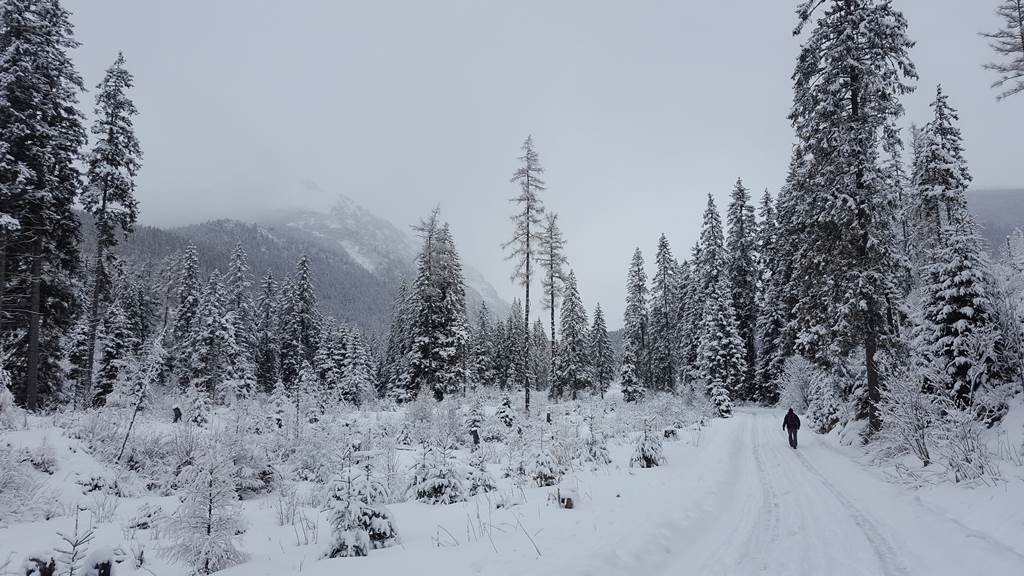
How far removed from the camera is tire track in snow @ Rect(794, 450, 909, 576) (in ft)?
18.2

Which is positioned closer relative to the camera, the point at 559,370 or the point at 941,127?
the point at 941,127

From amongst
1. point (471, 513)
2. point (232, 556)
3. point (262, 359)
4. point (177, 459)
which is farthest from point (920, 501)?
point (262, 359)

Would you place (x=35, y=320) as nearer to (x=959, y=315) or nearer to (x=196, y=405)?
(x=196, y=405)

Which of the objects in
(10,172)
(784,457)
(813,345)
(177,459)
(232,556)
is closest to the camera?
(232,556)

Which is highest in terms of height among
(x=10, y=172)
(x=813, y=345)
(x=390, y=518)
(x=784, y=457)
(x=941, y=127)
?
(x=941, y=127)

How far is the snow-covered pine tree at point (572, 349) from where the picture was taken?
49.2 meters

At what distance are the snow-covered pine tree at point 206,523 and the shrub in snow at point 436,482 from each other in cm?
393

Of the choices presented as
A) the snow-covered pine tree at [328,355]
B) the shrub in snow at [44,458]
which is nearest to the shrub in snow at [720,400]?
the snow-covered pine tree at [328,355]

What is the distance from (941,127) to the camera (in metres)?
26.6

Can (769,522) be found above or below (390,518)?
below

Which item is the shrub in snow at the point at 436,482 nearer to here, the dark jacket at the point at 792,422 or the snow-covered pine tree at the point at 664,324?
the dark jacket at the point at 792,422

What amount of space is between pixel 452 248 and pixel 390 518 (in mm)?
26986

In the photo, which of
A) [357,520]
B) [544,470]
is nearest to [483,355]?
[544,470]

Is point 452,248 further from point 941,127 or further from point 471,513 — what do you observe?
point 941,127
